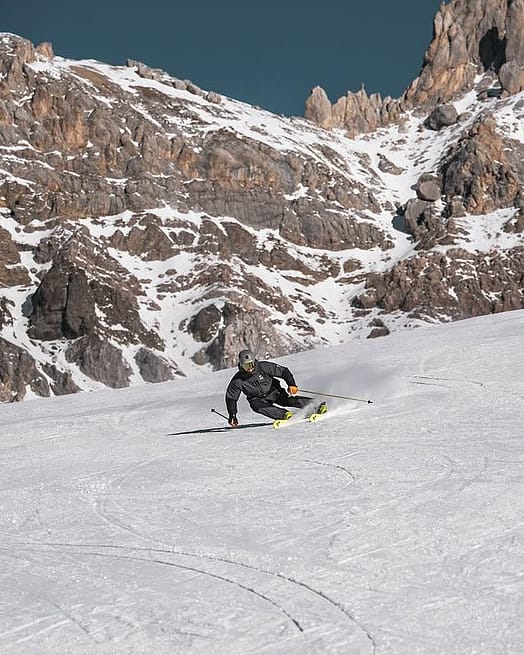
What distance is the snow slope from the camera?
4406 mm

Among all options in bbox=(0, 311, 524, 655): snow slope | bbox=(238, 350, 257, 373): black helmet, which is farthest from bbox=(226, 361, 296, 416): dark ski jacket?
bbox=(0, 311, 524, 655): snow slope

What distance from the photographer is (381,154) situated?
184m

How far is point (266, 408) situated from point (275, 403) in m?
0.25

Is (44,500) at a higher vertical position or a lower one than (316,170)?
lower

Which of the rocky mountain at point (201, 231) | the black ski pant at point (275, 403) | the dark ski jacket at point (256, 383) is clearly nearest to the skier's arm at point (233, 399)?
the dark ski jacket at point (256, 383)

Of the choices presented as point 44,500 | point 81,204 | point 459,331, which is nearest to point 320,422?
point 44,500

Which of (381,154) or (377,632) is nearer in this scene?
(377,632)

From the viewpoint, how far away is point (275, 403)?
13.1 m

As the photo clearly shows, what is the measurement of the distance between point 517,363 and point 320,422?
5983 millimetres

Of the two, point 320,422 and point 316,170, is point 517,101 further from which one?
point 320,422

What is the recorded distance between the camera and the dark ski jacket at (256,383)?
1282cm

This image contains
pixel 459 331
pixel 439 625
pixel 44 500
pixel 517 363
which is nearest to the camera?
pixel 439 625

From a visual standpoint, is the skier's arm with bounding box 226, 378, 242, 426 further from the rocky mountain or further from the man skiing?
the rocky mountain

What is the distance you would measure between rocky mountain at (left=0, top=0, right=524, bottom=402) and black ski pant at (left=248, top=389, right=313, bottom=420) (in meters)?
85.0
